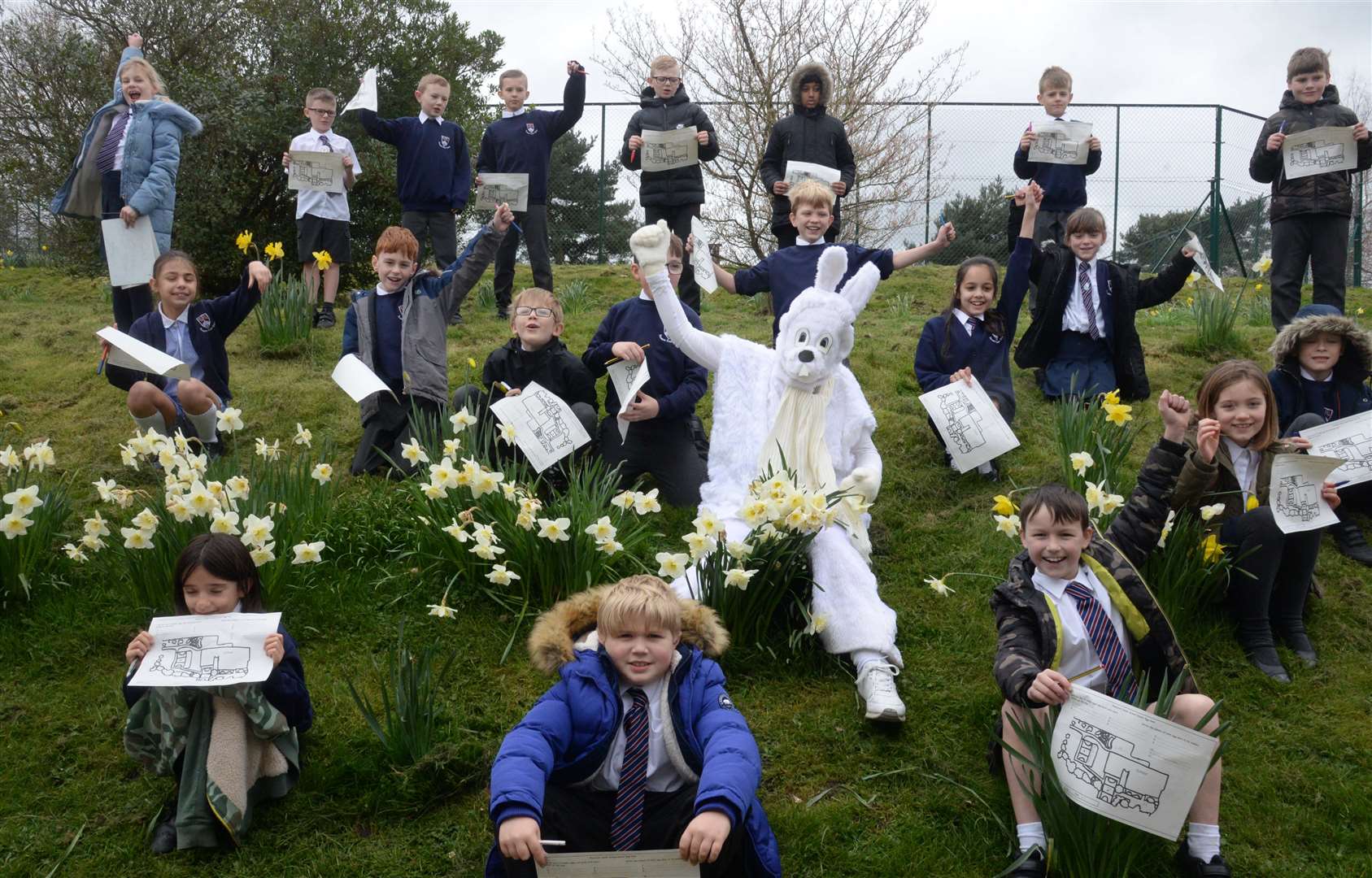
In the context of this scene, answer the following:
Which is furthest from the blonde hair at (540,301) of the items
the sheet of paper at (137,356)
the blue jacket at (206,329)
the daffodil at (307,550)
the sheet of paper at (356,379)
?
the daffodil at (307,550)

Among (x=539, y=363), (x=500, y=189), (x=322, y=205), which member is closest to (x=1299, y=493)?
(x=539, y=363)

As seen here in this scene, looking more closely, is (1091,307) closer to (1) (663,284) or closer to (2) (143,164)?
(1) (663,284)

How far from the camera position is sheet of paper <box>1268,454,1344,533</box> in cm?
370

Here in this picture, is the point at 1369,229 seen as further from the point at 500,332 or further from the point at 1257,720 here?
the point at 1257,720

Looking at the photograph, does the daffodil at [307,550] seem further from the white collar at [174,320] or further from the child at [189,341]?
the white collar at [174,320]

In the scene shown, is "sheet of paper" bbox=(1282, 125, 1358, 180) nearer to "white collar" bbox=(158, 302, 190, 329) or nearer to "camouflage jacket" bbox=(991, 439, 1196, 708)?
"camouflage jacket" bbox=(991, 439, 1196, 708)

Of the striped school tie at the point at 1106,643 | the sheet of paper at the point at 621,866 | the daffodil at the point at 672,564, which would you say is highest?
the daffodil at the point at 672,564

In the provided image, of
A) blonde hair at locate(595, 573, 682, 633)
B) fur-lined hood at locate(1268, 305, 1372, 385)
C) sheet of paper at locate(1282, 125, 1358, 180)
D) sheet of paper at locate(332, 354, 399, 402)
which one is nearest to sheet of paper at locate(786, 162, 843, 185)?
sheet of paper at locate(1282, 125, 1358, 180)

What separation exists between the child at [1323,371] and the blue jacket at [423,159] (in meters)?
5.39

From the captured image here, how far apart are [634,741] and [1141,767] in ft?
4.05

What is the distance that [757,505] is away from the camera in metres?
3.61

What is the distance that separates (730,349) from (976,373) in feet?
5.36

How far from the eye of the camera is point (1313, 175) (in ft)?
20.8

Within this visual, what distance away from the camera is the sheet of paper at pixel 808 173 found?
6.60 metres
